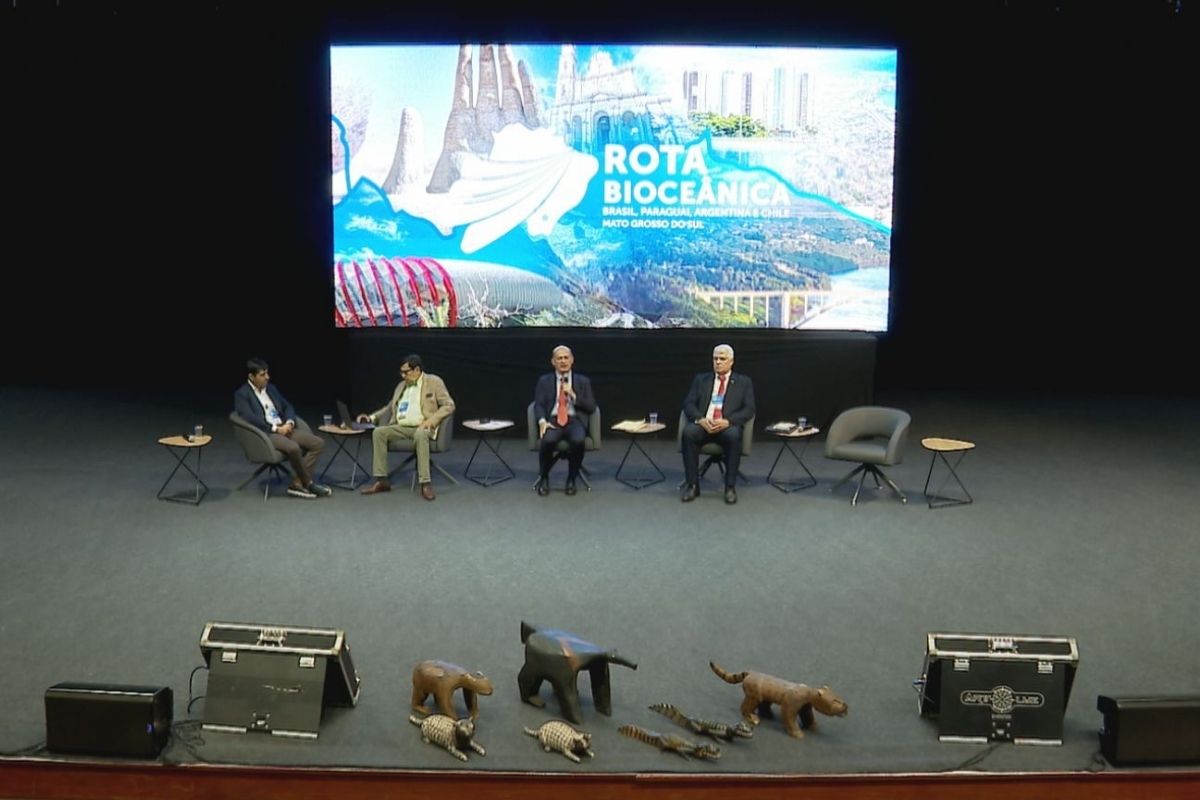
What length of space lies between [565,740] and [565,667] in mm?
341

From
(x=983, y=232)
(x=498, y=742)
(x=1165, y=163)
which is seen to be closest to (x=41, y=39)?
(x=983, y=232)

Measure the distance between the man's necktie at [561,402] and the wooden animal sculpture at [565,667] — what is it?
13.1 feet

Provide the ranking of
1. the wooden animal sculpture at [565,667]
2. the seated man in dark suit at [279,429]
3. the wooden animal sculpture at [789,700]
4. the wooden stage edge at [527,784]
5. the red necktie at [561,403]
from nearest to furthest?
the wooden stage edge at [527,784] < the wooden animal sculpture at [789,700] < the wooden animal sculpture at [565,667] < the seated man in dark suit at [279,429] < the red necktie at [561,403]

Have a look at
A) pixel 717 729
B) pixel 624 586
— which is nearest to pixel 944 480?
pixel 624 586

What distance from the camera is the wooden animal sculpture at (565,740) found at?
4742 mm

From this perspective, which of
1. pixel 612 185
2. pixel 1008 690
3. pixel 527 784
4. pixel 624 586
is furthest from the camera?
pixel 612 185

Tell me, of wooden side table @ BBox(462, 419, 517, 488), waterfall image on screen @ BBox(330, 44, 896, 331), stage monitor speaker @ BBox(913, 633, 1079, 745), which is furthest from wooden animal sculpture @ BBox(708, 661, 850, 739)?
waterfall image on screen @ BBox(330, 44, 896, 331)

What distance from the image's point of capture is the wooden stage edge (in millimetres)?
4684

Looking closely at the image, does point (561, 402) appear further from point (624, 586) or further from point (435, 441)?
point (624, 586)

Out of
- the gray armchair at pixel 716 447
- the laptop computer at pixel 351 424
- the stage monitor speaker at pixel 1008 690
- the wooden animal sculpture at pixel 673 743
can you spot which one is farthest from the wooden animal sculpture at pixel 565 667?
the laptop computer at pixel 351 424

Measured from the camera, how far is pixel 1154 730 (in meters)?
4.71

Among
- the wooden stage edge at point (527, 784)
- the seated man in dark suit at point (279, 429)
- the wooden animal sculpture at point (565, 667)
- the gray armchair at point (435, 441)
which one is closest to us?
the wooden stage edge at point (527, 784)

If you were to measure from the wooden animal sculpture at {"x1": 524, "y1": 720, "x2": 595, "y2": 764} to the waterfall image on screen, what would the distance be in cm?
656

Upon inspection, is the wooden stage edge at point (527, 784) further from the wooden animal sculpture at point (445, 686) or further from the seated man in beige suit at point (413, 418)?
the seated man in beige suit at point (413, 418)
